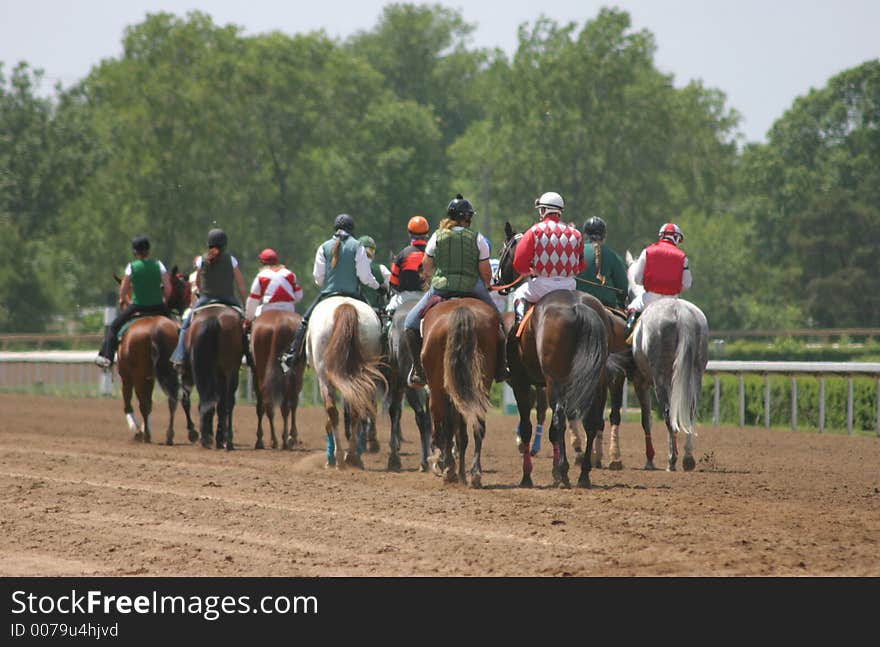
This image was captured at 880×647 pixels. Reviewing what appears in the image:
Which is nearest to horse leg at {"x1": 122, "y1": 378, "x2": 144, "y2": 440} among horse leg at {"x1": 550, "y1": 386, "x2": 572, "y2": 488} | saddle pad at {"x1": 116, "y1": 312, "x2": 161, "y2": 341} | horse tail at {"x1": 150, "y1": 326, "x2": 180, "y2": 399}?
horse tail at {"x1": 150, "y1": 326, "x2": 180, "y2": 399}

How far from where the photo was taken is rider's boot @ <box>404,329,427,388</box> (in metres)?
13.6

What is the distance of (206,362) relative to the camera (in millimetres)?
17906

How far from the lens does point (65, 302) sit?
67625mm

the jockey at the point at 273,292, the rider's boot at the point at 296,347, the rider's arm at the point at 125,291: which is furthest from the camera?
the rider's arm at the point at 125,291

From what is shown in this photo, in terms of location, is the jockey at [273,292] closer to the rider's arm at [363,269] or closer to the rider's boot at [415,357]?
the rider's arm at [363,269]

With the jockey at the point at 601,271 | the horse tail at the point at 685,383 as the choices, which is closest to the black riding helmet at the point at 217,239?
the jockey at the point at 601,271

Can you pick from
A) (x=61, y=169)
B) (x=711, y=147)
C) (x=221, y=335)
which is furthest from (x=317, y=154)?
(x=221, y=335)

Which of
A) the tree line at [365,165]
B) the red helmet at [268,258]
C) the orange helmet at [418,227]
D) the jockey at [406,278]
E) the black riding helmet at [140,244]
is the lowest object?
the jockey at [406,278]

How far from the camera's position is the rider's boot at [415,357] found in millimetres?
13617

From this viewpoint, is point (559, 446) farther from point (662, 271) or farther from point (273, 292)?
point (273, 292)

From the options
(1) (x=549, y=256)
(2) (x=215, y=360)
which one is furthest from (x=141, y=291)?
(1) (x=549, y=256)

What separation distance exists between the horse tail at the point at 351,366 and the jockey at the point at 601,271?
7.15 feet

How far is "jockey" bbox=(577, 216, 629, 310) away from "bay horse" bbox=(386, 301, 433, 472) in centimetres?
173
